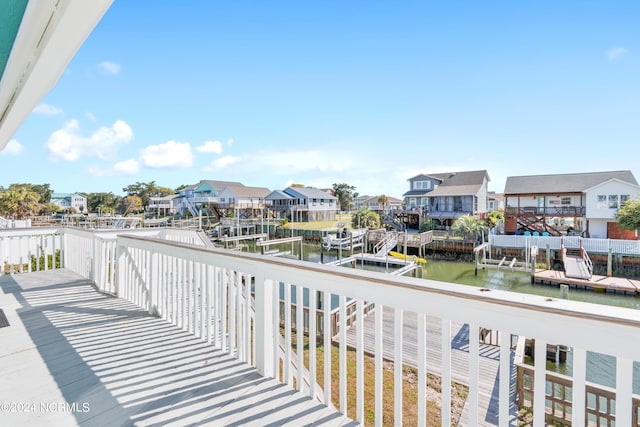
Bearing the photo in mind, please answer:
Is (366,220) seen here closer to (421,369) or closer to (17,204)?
(421,369)

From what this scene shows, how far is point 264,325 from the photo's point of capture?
2.11 m

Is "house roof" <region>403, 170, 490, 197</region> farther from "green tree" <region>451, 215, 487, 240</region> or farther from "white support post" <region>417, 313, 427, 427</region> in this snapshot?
"white support post" <region>417, 313, 427, 427</region>

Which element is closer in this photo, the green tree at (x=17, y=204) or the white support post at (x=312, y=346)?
the white support post at (x=312, y=346)

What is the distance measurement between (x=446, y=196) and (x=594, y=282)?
45.4 ft

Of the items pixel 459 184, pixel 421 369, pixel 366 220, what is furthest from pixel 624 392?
pixel 459 184

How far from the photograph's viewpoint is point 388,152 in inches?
1072

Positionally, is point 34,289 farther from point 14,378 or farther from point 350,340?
point 350,340

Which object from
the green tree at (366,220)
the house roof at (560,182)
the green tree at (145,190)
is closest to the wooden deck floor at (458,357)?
the house roof at (560,182)

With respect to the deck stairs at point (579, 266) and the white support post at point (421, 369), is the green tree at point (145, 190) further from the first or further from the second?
the white support post at point (421, 369)

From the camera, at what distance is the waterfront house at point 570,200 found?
61.0ft

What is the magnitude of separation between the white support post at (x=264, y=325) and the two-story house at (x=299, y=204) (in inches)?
1204

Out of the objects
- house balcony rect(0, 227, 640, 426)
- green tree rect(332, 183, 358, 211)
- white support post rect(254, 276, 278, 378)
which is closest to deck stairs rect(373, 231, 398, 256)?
house balcony rect(0, 227, 640, 426)

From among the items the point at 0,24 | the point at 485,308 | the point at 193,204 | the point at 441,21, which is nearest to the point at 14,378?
the point at 0,24

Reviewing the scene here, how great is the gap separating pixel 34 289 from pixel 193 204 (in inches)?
1500
